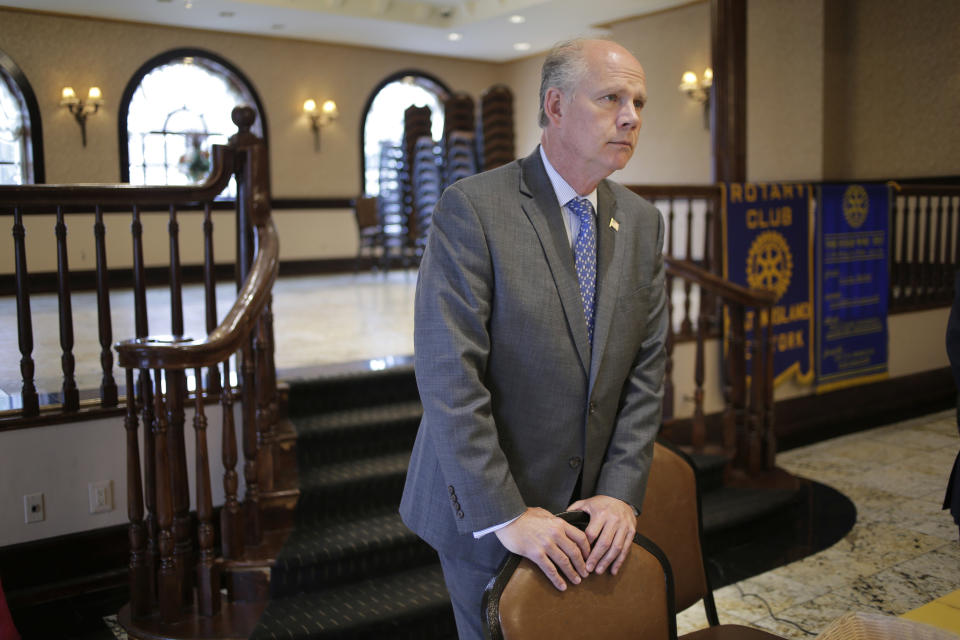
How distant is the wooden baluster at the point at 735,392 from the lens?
445 centimetres

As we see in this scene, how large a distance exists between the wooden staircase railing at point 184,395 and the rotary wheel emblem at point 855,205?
3998mm

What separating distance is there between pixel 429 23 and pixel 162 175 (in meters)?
3.88

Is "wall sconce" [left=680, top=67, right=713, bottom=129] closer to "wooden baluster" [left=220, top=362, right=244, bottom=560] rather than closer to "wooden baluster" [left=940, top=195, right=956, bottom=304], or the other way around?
"wooden baluster" [left=940, top=195, right=956, bottom=304]

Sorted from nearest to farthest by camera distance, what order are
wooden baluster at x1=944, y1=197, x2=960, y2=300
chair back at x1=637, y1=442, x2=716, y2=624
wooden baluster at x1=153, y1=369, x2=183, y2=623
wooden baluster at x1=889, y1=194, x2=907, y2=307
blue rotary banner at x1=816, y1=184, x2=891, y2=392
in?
chair back at x1=637, y1=442, x2=716, y2=624, wooden baluster at x1=153, y1=369, x2=183, y2=623, blue rotary banner at x1=816, y1=184, x2=891, y2=392, wooden baluster at x1=889, y1=194, x2=907, y2=307, wooden baluster at x1=944, y1=197, x2=960, y2=300

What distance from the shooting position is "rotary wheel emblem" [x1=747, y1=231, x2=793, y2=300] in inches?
204

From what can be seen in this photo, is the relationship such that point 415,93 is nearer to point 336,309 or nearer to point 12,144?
point 336,309

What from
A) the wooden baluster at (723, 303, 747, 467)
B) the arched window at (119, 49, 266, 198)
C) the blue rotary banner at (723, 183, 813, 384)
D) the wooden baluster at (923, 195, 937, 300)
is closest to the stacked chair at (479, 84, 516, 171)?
the blue rotary banner at (723, 183, 813, 384)

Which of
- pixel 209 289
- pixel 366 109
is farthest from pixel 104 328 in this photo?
pixel 366 109

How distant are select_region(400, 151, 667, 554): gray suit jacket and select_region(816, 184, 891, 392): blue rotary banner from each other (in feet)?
14.2

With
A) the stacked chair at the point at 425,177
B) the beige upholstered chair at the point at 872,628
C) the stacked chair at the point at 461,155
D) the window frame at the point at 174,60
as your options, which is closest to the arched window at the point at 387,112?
the window frame at the point at 174,60

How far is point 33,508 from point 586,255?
7.94ft

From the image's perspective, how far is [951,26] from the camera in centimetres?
613

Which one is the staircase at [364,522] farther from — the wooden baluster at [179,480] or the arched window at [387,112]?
the arched window at [387,112]

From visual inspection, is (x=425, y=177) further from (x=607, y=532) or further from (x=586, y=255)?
(x=607, y=532)
